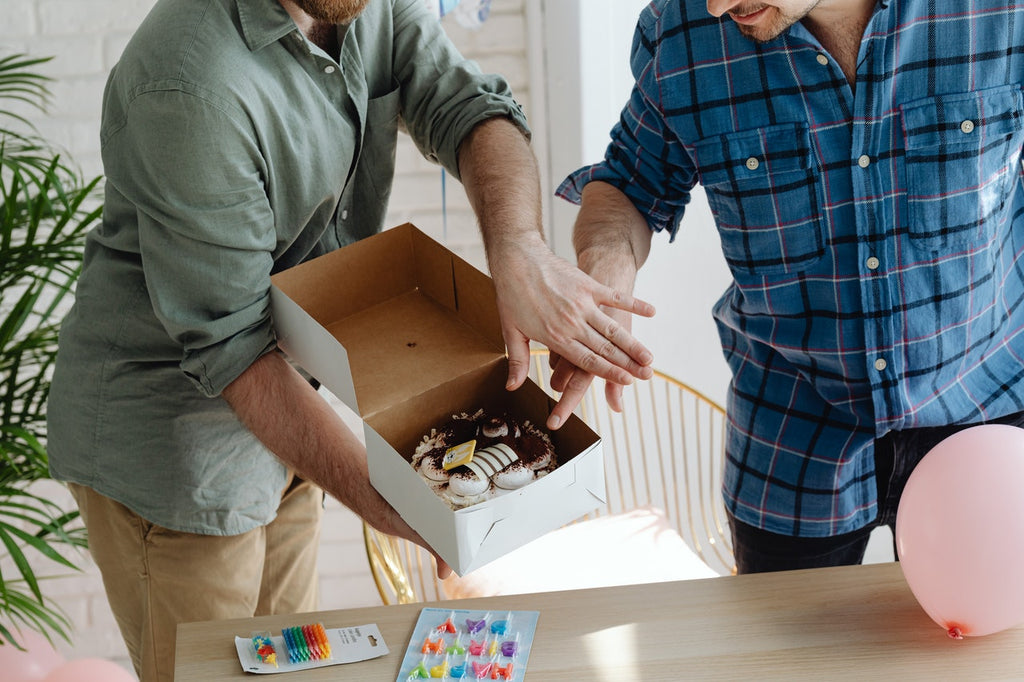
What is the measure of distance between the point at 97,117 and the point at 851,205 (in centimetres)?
162

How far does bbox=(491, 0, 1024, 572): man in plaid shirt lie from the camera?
1336 mm

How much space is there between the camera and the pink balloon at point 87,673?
1698 millimetres

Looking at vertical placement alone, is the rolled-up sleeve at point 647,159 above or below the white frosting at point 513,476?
above

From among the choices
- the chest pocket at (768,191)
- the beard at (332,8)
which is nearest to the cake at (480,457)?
the chest pocket at (768,191)

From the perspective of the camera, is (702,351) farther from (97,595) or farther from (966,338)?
(97,595)

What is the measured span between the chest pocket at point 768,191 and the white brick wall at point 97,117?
0.99 metres

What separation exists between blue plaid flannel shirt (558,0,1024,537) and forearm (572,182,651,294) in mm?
38

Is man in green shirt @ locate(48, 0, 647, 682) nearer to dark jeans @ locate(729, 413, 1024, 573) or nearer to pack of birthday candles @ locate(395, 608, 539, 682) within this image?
pack of birthday candles @ locate(395, 608, 539, 682)

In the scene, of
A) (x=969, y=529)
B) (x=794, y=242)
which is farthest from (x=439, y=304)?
(x=969, y=529)

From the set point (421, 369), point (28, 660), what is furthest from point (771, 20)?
point (28, 660)

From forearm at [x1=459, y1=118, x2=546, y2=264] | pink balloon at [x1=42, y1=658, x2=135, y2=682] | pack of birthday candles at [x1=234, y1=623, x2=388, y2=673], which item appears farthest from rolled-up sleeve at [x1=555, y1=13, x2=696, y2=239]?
pink balloon at [x1=42, y1=658, x2=135, y2=682]

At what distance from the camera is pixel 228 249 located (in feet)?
4.25

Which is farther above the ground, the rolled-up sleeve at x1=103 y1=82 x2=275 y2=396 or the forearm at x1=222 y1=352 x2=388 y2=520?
the rolled-up sleeve at x1=103 y1=82 x2=275 y2=396

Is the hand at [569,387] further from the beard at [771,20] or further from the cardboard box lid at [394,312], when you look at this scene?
the beard at [771,20]
